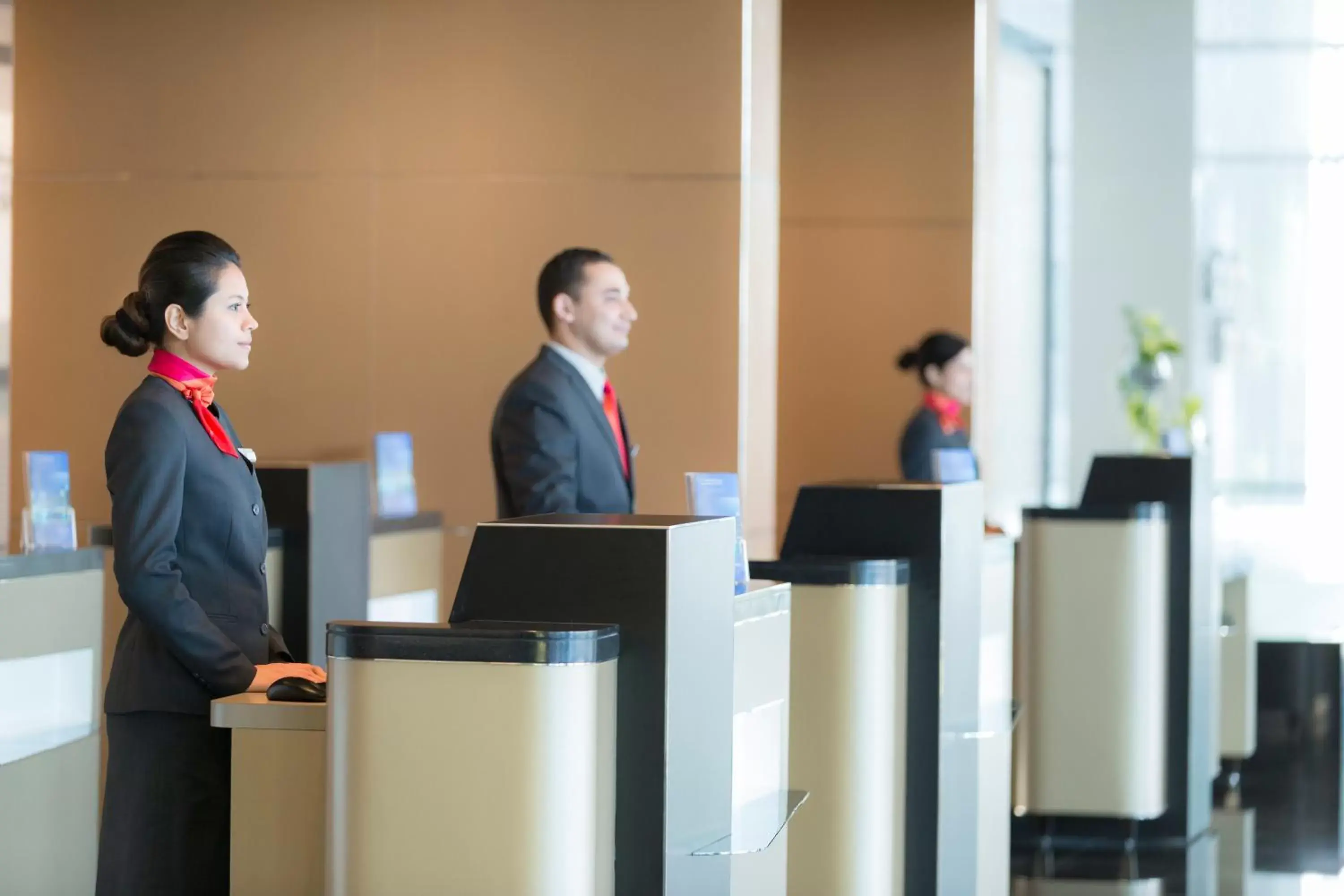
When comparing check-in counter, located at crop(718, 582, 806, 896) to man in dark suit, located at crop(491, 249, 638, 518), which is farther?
man in dark suit, located at crop(491, 249, 638, 518)

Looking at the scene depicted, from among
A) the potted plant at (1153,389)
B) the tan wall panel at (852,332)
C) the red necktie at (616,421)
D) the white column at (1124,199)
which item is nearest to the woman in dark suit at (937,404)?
the tan wall panel at (852,332)

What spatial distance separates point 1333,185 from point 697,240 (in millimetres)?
6282

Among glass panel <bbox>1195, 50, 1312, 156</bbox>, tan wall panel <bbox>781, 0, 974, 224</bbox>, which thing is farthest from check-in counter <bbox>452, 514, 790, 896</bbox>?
glass panel <bbox>1195, 50, 1312, 156</bbox>

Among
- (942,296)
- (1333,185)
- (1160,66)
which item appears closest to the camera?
(942,296)

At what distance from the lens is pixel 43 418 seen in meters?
6.54

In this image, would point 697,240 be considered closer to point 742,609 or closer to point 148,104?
point 148,104

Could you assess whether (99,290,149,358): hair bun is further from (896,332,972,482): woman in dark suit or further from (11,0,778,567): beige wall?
(896,332,972,482): woman in dark suit

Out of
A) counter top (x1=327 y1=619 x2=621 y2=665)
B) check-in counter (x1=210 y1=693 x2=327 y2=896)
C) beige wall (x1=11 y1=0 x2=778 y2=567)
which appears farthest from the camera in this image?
beige wall (x1=11 y1=0 x2=778 y2=567)

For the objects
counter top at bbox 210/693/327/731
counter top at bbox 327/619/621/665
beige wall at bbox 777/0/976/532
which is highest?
beige wall at bbox 777/0/976/532

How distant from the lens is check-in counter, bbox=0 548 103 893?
13.6 ft

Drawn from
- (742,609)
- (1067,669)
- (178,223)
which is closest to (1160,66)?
(1067,669)

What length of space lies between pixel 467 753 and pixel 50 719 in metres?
2.21

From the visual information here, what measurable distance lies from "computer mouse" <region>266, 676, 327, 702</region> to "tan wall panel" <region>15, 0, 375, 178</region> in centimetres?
399

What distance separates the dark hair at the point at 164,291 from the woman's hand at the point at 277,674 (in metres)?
0.55
